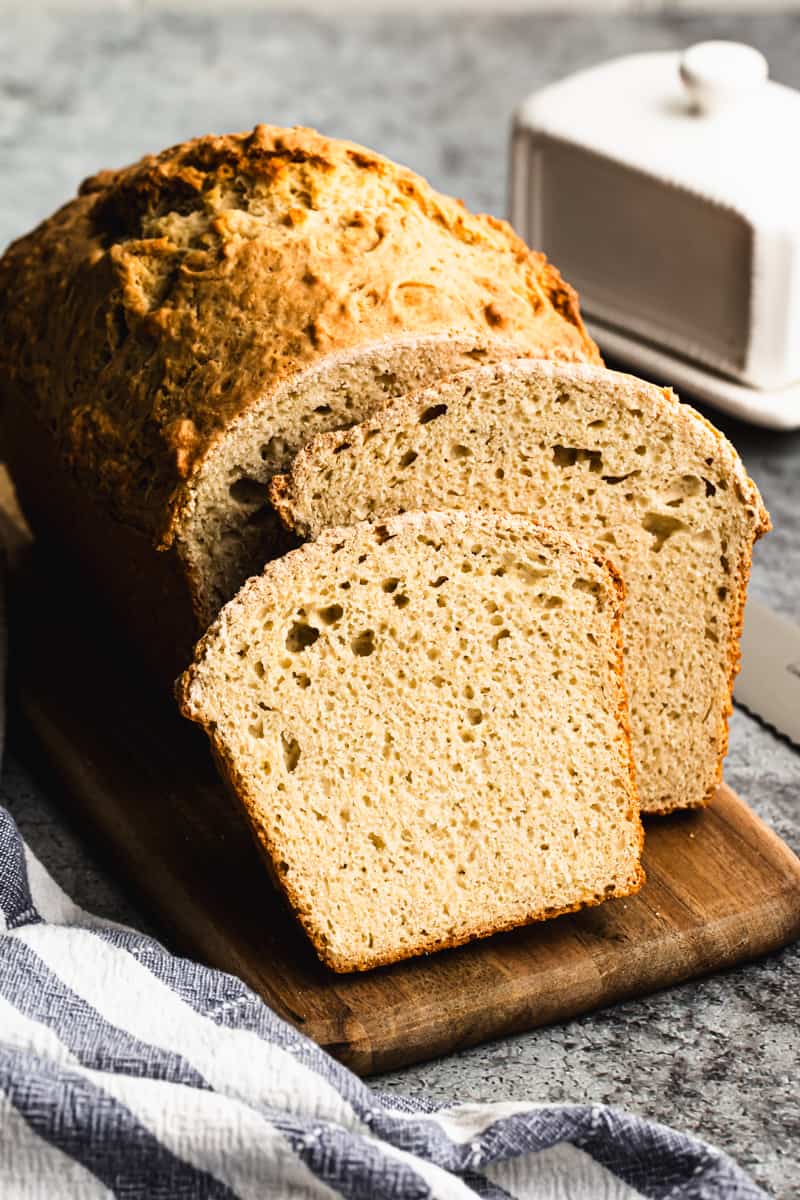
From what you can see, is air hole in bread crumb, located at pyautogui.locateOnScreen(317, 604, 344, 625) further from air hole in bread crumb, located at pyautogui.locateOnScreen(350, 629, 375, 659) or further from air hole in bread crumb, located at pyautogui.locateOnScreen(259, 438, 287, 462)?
air hole in bread crumb, located at pyautogui.locateOnScreen(259, 438, 287, 462)

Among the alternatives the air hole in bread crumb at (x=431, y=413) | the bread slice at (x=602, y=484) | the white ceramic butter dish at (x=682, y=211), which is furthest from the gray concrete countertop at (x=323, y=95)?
the air hole in bread crumb at (x=431, y=413)

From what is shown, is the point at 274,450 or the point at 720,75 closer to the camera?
the point at 274,450

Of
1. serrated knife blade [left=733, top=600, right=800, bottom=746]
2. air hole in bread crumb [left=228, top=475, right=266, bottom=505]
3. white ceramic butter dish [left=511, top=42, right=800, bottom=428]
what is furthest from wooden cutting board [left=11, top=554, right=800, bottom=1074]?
white ceramic butter dish [left=511, top=42, right=800, bottom=428]

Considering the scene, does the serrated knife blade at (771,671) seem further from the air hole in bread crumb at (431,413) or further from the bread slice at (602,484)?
the air hole in bread crumb at (431,413)

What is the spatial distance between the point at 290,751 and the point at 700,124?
2.22 m

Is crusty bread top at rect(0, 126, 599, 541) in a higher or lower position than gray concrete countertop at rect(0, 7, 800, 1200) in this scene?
higher

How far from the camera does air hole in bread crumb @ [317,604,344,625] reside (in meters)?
2.72

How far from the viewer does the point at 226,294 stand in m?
3.04

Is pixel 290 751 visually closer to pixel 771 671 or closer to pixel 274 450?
pixel 274 450

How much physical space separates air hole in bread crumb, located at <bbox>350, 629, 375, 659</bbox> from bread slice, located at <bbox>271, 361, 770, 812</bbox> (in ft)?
0.70

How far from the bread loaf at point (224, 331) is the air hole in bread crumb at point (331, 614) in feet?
0.95

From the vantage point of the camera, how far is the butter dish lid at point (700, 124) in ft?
13.4

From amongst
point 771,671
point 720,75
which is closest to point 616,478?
point 771,671

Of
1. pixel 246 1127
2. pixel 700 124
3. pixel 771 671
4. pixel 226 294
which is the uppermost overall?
pixel 226 294
